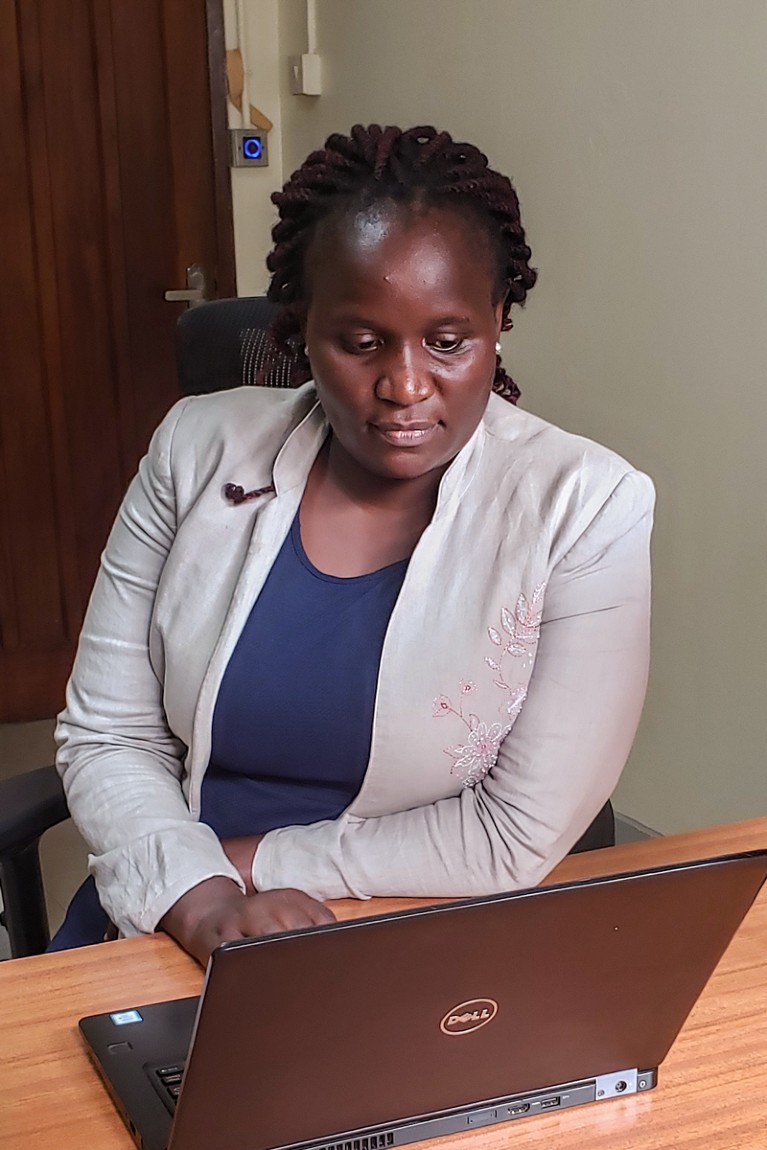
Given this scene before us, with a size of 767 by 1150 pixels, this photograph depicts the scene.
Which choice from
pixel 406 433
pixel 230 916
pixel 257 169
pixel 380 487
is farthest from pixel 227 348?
pixel 257 169

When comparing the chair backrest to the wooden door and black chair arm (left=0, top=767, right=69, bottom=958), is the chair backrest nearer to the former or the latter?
black chair arm (left=0, top=767, right=69, bottom=958)

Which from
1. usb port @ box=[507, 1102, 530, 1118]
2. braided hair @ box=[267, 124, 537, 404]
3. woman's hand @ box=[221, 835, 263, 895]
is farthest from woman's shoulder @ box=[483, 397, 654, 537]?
usb port @ box=[507, 1102, 530, 1118]

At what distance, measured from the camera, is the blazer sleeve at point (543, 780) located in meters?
1.16

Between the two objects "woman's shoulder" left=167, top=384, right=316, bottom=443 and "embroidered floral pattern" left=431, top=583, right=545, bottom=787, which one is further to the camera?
"woman's shoulder" left=167, top=384, right=316, bottom=443

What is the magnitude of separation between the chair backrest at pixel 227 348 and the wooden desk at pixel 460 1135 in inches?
33.1

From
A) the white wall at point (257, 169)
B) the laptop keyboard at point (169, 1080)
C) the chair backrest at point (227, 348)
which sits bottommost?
the laptop keyboard at point (169, 1080)

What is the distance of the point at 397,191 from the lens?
3.84 ft

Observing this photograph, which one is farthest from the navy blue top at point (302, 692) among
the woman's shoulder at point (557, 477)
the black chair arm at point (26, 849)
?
the black chair arm at point (26, 849)

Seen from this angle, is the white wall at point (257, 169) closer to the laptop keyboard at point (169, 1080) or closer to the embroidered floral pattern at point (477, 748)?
the embroidered floral pattern at point (477, 748)

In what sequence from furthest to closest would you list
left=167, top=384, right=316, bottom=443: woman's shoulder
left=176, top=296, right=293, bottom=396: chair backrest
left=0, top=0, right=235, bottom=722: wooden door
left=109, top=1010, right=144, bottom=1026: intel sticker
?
1. left=0, top=0, right=235, bottom=722: wooden door
2. left=176, top=296, right=293, bottom=396: chair backrest
3. left=167, top=384, right=316, bottom=443: woman's shoulder
4. left=109, top=1010, right=144, bottom=1026: intel sticker

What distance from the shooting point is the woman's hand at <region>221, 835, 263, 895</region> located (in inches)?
46.8

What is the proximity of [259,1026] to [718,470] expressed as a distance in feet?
5.73

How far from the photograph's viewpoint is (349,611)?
4.09ft

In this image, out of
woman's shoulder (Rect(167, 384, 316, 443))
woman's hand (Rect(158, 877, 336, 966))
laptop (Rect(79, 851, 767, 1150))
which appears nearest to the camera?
laptop (Rect(79, 851, 767, 1150))
